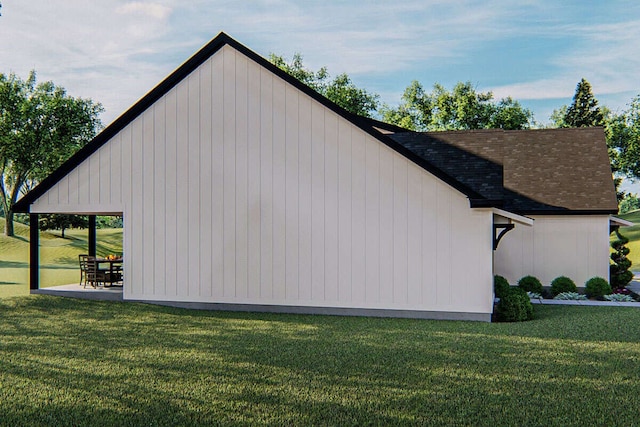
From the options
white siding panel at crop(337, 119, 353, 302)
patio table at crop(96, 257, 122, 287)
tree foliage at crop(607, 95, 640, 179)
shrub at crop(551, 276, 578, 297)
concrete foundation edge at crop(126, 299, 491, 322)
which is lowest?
concrete foundation edge at crop(126, 299, 491, 322)

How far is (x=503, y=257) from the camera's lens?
16312mm

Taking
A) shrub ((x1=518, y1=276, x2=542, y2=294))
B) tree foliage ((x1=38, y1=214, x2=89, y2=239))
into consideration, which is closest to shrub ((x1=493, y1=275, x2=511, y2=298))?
shrub ((x1=518, y1=276, x2=542, y2=294))

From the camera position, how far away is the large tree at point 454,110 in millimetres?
40938

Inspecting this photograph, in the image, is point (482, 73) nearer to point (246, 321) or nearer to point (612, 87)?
point (612, 87)

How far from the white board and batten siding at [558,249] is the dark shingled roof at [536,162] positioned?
1.54 ft

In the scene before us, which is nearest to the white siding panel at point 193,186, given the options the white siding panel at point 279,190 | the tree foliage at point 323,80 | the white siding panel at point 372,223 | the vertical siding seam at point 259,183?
the vertical siding seam at point 259,183

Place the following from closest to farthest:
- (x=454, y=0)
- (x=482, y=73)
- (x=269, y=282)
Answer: (x=269, y=282) → (x=454, y=0) → (x=482, y=73)

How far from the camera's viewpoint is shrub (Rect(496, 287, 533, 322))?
36.1 feet

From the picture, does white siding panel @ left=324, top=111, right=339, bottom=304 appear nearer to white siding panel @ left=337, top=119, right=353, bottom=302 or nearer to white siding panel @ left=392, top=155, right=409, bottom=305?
white siding panel @ left=337, top=119, right=353, bottom=302

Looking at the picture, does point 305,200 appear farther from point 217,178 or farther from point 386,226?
Result: point 217,178

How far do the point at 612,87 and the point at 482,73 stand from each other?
1461 centimetres

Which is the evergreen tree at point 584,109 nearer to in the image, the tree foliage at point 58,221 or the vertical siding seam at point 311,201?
the vertical siding seam at point 311,201

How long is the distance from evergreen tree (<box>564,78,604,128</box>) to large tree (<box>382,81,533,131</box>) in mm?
3628

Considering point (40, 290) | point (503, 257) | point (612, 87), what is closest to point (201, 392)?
point (40, 290)
